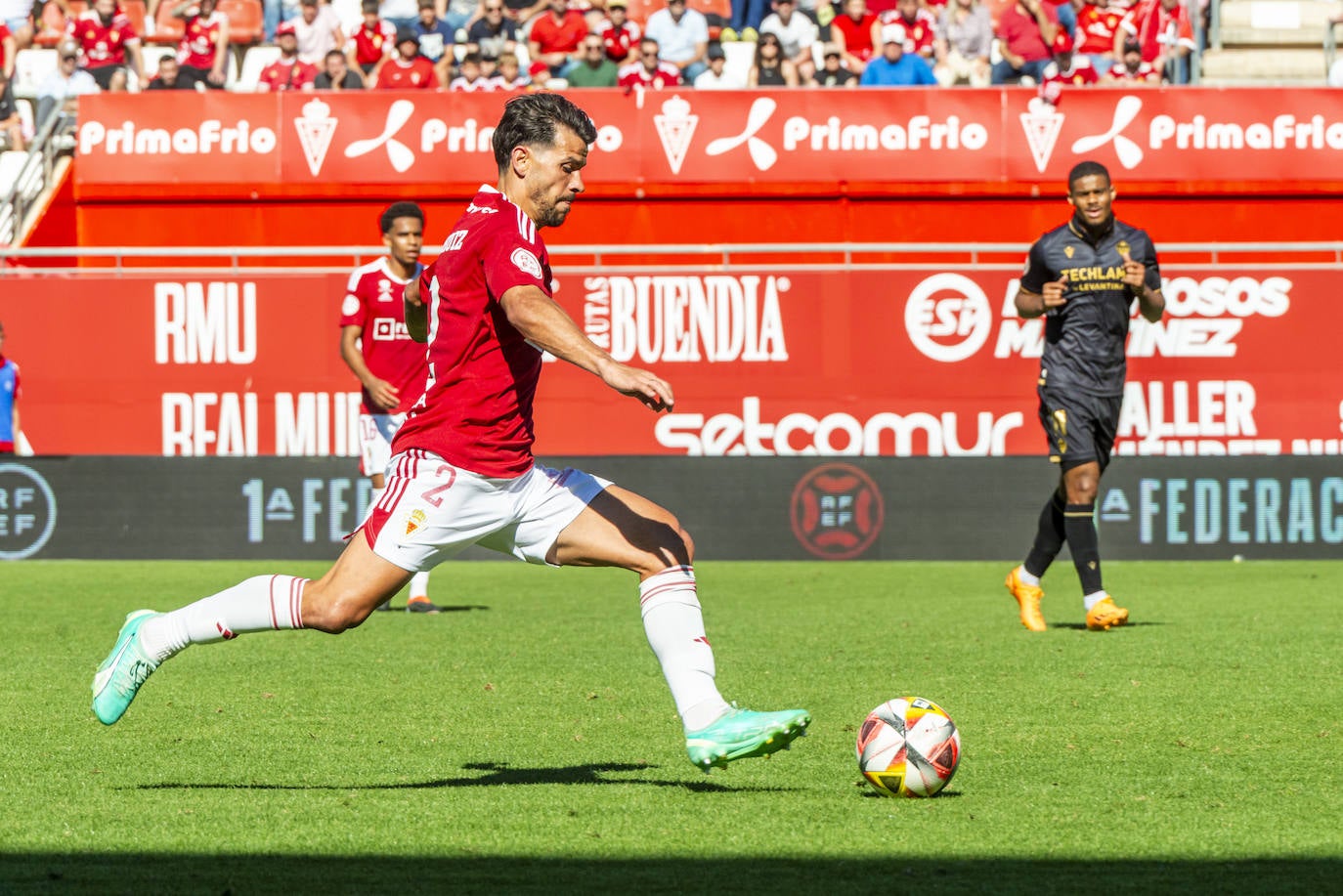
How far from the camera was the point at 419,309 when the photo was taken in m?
6.86

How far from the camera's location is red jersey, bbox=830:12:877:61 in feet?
73.3

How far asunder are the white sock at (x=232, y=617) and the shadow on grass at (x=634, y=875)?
117 centimetres

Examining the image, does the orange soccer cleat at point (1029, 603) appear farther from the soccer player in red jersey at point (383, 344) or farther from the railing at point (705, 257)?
the railing at point (705, 257)

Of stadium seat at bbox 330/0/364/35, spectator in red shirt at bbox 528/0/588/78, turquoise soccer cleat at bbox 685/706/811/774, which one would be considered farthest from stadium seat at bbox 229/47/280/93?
turquoise soccer cleat at bbox 685/706/811/774

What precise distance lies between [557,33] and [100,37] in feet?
17.2

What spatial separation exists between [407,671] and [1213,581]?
742cm

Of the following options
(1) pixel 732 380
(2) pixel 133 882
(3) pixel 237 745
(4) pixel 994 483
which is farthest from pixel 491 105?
(2) pixel 133 882

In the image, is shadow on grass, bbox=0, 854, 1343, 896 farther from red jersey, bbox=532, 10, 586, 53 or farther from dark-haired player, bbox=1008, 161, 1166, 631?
red jersey, bbox=532, 10, 586, 53

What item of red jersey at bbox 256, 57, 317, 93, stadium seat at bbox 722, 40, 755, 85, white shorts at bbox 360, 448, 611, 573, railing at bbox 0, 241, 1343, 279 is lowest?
white shorts at bbox 360, 448, 611, 573

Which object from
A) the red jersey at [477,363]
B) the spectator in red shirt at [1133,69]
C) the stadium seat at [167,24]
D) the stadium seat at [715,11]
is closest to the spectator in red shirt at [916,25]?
the spectator in red shirt at [1133,69]

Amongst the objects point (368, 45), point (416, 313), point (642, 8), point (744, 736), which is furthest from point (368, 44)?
point (744, 736)

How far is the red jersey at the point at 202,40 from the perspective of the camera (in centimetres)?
2217

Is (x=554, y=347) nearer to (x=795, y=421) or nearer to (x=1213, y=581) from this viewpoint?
(x=1213, y=581)

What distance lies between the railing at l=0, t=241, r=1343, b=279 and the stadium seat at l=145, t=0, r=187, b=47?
4446 mm
